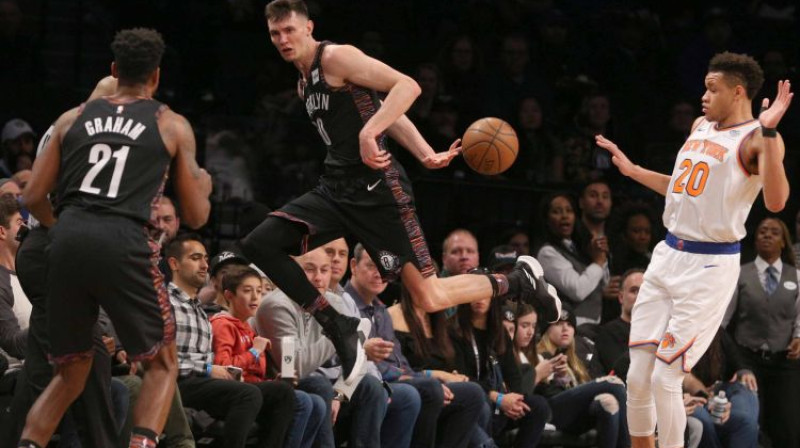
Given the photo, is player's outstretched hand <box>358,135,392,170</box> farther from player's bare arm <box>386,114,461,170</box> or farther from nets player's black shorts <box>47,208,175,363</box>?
nets player's black shorts <box>47,208,175,363</box>

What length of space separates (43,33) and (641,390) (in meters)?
7.17

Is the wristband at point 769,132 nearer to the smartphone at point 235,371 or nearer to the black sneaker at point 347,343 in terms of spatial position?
the black sneaker at point 347,343

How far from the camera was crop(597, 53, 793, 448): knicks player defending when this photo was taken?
7.41 meters

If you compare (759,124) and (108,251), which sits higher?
(759,124)

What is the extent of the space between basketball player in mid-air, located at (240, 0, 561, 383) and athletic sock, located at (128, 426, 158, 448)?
A: 1396 millimetres

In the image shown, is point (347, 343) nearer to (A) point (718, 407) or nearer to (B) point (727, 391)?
(A) point (718, 407)

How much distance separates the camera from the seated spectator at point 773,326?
440 inches

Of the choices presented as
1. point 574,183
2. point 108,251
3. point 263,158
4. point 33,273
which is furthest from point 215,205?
point 108,251

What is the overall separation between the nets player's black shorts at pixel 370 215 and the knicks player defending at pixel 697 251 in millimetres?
1440

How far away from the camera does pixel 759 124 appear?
7363 mm

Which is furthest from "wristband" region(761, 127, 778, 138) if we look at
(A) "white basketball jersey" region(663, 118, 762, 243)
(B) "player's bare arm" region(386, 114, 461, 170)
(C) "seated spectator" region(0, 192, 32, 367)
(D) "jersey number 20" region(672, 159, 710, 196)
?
(C) "seated spectator" region(0, 192, 32, 367)

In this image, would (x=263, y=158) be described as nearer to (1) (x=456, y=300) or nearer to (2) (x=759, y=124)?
(1) (x=456, y=300)

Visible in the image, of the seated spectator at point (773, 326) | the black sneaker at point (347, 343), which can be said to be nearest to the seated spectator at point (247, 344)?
the black sneaker at point (347, 343)

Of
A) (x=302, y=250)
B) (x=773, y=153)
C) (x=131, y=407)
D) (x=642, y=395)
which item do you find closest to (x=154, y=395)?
(x=302, y=250)
